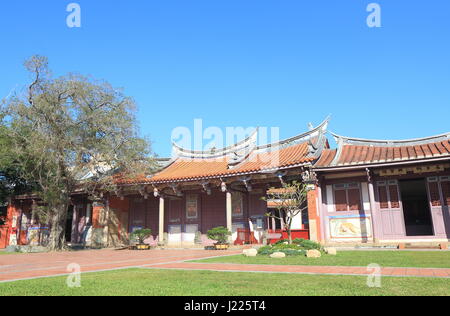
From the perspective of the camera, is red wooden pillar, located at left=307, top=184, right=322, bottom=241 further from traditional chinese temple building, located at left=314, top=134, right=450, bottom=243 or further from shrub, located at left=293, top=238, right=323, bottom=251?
shrub, located at left=293, top=238, right=323, bottom=251

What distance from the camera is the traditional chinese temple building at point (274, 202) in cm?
1448

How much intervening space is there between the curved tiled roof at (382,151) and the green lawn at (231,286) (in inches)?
399

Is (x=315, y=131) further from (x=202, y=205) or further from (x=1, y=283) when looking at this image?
(x=1, y=283)

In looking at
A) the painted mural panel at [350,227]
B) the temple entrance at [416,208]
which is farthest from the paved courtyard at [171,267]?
the temple entrance at [416,208]

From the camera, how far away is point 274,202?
670 inches

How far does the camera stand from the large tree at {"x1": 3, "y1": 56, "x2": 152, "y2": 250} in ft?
49.8

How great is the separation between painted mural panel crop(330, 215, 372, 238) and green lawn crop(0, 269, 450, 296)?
414 inches

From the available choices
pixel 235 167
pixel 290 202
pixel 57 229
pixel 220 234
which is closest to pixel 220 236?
pixel 220 234

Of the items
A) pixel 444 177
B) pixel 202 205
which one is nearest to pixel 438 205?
pixel 444 177

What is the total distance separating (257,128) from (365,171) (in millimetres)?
6950

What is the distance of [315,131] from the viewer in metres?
17.6

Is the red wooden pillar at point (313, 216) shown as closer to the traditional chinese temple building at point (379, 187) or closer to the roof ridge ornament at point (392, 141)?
the traditional chinese temple building at point (379, 187)

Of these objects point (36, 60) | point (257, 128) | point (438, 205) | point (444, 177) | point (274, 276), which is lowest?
point (274, 276)

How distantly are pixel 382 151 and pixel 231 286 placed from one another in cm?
1331
